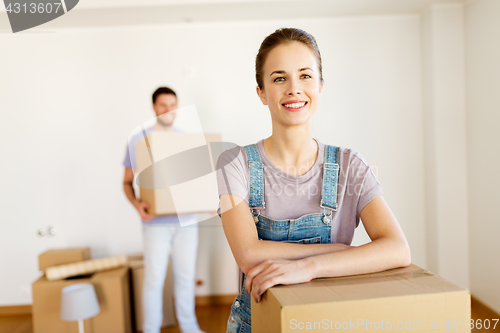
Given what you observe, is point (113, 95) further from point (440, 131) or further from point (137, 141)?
point (440, 131)

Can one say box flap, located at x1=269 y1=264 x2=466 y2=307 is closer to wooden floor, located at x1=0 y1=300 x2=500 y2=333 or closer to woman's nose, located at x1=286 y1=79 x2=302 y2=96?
woman's nose, located at x1=286 y1=79 x2=302 y2=96

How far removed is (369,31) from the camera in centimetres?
271

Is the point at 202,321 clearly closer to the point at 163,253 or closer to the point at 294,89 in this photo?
the point at 163,253

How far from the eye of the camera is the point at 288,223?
0.81m

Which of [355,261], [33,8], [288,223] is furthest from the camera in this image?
[33,8]

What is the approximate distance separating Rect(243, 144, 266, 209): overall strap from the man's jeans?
1441mm

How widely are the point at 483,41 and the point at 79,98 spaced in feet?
9.17

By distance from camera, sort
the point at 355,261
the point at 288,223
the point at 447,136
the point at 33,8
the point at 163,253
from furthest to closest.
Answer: the point at 447,136
the point at 33,8
the point at 163,253
the point at 288,223
the point at 355,261

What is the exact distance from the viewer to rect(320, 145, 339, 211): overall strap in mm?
812

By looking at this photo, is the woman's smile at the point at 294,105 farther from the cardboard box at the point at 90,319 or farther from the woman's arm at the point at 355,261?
the cardboard box at the point at 90,319

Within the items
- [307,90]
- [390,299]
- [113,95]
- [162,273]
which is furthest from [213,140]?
[113,95]

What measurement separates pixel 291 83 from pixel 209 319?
213 centimetres

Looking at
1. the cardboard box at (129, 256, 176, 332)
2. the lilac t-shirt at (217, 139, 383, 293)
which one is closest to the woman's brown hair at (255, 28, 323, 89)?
the lilac t-shirt at (217, 139, 383, 293)

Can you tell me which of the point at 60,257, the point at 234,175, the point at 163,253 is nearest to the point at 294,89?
the point at 234,175
